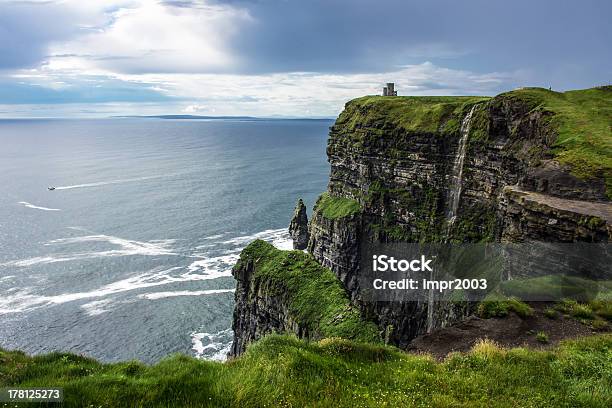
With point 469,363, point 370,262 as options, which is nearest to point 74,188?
point 370,262

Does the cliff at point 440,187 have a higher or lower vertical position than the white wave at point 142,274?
higher

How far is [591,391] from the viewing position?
11367 millimetres

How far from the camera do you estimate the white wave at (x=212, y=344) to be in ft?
185

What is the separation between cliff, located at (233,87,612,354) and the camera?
26.9 metres

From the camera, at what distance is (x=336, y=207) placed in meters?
71.8

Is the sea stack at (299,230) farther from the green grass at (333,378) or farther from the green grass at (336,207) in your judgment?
the green grass at (333,378)

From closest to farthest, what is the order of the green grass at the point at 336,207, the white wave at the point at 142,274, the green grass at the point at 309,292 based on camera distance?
the green grass at the point at 309,292, the green grass at the point at 336,207, the white wave at the point at 142,274

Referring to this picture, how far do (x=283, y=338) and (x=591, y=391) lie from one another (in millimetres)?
9383

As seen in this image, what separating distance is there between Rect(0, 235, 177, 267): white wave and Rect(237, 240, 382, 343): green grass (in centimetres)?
4941

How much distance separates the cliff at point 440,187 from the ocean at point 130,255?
69.1ft

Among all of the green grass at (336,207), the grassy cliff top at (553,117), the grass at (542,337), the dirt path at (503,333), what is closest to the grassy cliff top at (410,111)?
the grassy cliff top at (553,117)

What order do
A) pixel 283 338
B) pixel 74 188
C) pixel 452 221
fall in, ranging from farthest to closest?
pixel 74 188
pixel 452 221
pixel 283 338

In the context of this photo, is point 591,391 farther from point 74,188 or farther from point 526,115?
point 74,188

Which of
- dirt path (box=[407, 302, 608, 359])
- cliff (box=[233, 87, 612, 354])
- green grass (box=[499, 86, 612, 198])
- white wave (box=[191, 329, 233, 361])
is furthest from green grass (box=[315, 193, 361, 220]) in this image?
dirt path (box=[407, 302, 608, 359])
